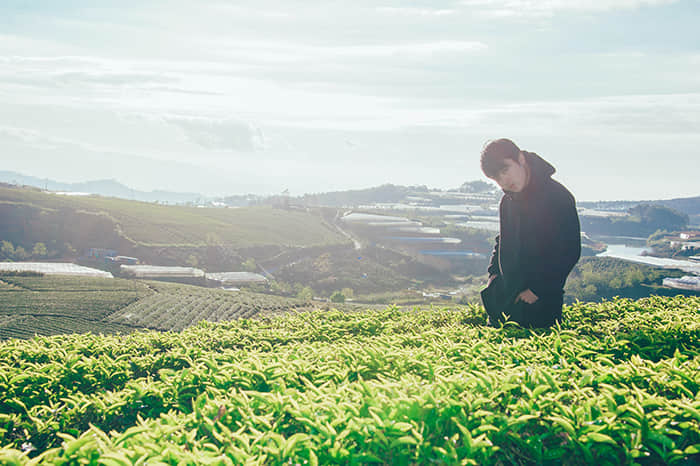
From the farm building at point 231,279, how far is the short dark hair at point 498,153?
53.9 metres

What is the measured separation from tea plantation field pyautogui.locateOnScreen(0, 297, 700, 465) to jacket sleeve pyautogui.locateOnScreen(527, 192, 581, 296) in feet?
5.83

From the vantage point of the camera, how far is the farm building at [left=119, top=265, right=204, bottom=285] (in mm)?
55084

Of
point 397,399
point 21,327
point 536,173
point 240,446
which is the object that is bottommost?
point 21,327

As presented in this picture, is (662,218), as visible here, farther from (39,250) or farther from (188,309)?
(39,250)

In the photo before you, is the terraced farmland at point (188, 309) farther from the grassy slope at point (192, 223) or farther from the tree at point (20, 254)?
the grassy slope at point (192, 223)

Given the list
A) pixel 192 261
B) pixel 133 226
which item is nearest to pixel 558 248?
pixel 192 261

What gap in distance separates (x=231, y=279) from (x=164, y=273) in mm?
8027

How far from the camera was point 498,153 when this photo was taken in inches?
256

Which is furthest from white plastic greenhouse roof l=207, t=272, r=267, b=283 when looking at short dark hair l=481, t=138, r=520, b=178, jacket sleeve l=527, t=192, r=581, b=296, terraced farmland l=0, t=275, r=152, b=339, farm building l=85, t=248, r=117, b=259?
jacket sleeve l=527, t=192, r=581, b=296

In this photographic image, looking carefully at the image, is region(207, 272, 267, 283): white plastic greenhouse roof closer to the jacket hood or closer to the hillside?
the hillside

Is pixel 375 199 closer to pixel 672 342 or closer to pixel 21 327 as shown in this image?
pixel 21 327

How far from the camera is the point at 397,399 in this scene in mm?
2566

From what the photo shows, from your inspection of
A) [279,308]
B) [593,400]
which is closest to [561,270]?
[593,400]

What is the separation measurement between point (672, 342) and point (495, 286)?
2926mm
